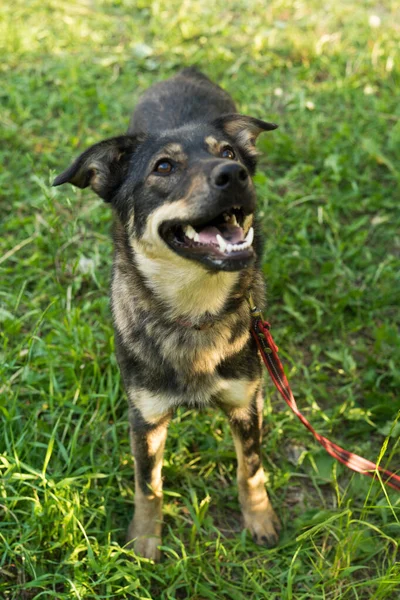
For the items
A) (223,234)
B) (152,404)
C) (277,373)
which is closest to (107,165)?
(223,234)

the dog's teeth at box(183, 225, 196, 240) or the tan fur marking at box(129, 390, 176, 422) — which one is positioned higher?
the dog's teeth at box(183, 225, 196, 240)

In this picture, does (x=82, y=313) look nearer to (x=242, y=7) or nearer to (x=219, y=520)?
(x=219, y=520)

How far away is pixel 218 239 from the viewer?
2621 millimetres

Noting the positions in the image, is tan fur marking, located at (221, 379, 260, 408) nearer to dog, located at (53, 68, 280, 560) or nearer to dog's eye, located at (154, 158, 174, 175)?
dog, located at (53, 68, 280, 560)

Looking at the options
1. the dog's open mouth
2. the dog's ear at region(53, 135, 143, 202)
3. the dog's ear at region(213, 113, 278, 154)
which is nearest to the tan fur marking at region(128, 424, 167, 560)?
the dog's open mouth

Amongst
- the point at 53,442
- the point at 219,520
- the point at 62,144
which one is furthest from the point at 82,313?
the point at 62,144

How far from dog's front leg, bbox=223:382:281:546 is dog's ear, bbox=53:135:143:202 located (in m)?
1.23

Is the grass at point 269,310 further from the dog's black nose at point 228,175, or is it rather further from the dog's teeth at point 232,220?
the dog's black nose at point 228,175

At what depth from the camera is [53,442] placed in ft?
11.1

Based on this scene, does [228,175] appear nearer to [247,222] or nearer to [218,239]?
[218,239]

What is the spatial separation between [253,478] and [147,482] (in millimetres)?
547

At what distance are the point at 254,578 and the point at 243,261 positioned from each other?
61.7 inches

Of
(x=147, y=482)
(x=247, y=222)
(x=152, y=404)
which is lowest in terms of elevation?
(x=147, y=482)

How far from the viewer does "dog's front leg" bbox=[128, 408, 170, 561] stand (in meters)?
3.15
